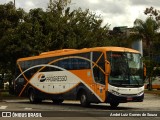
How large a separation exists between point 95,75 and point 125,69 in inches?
66.3

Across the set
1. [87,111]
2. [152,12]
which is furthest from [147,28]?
[87,111]

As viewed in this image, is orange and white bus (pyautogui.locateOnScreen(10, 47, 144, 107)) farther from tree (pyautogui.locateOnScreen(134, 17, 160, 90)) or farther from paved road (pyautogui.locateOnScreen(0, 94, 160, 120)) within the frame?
tree (pyautogui.locateOnScreen(134, 17, 160, 90))

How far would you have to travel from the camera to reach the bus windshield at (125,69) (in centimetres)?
2341

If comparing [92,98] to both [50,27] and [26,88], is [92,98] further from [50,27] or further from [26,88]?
[50,27]

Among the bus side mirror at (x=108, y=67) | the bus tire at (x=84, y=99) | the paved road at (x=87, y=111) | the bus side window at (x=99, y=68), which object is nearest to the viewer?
the paved road at (x=87, y=111)

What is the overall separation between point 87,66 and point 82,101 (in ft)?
6.70

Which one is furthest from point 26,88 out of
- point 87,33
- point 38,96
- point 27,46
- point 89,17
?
point 89,17

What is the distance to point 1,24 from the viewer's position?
41406mm

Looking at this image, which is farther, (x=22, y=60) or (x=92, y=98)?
(x=22, y=60)

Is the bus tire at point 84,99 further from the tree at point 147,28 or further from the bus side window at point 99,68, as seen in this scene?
the tree at point 147,28

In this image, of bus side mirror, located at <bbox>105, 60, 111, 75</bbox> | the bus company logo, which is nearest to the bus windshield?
bus side mirror, located at <bbox>105, 60, 111, 75</bbox>

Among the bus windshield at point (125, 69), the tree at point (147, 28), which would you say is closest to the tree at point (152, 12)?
the tree at point (147, 28)

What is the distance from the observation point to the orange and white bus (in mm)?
23375

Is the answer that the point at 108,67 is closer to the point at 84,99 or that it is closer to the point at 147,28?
the point at 84,99
